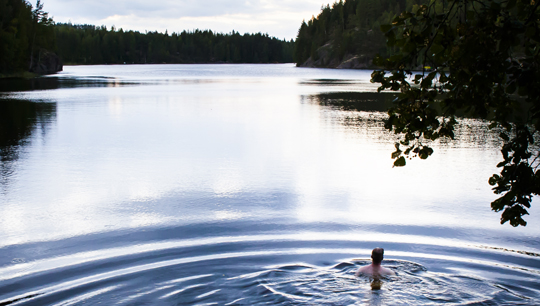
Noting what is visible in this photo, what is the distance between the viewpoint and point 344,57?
500 ft

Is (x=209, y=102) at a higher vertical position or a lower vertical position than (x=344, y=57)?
lower

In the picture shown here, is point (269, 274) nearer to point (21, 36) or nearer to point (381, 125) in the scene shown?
point (381, 125)

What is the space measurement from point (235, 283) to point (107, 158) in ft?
31.7

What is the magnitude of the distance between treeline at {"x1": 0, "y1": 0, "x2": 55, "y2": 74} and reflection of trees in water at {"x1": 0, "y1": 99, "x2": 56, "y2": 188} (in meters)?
48.4

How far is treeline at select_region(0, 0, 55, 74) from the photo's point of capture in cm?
7702

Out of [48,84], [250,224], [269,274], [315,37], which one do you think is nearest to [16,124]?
[250,224]

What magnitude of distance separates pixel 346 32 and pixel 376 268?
15652cm

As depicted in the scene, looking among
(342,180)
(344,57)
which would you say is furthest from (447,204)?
(344,57)

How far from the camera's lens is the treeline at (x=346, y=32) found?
5817 inches

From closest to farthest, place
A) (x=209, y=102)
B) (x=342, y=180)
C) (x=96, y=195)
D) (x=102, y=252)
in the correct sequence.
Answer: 1. (x=102, y=252)
2. (x=96, y=195)
3. (x=342, y=180)
4. (x=209, y=102)

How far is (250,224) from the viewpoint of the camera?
9.22 metres

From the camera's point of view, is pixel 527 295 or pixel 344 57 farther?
pixel 344 57

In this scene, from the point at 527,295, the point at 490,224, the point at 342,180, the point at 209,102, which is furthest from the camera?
the point at 209,102

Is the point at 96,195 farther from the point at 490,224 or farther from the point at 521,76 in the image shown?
the point at 521,76
